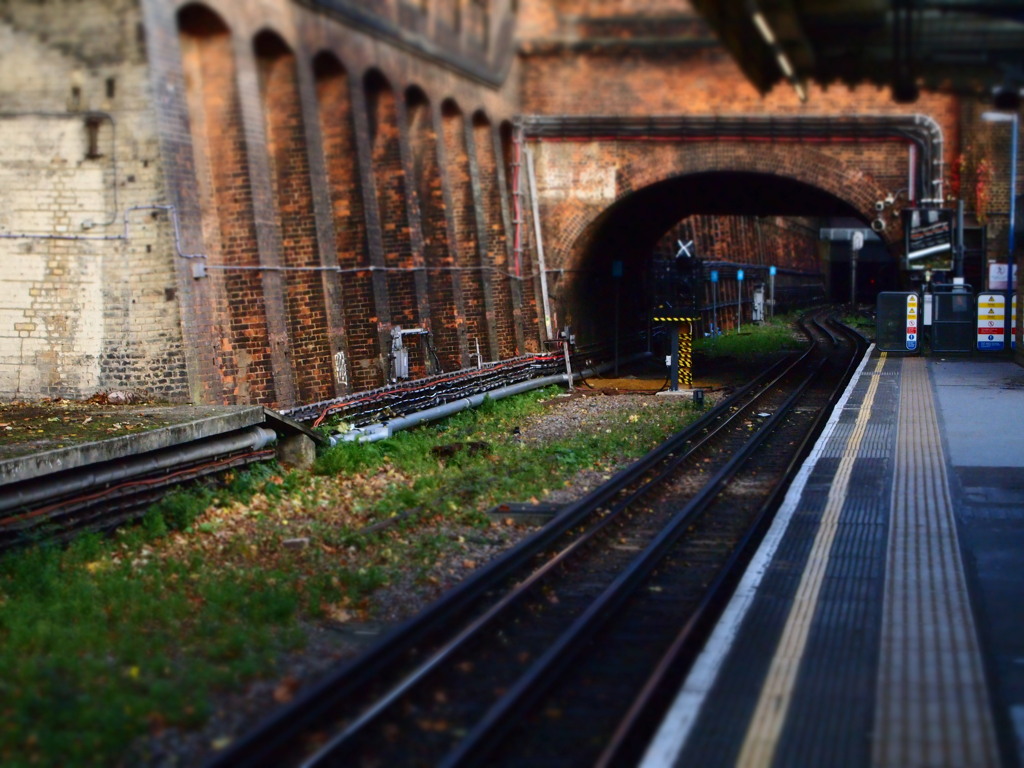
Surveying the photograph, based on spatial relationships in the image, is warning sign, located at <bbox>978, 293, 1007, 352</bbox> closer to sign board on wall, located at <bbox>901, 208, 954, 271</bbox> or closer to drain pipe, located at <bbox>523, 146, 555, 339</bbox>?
sign board on wall, located at <bbox>901, 208, 954, 271</bbox>

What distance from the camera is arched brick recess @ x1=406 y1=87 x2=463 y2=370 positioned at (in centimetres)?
2286

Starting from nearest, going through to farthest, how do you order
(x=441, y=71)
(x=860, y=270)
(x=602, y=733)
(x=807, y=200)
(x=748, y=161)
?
1. (x=602, y=733)
2. (x=441, y=71)
3. (x=748, y=161)
4. (x=807, y=200)
5. (x=860, y=270)

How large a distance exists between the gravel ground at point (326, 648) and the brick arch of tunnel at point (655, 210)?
13750mm

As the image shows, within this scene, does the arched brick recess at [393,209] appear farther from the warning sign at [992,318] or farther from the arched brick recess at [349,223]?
the warning sign at [992,318]

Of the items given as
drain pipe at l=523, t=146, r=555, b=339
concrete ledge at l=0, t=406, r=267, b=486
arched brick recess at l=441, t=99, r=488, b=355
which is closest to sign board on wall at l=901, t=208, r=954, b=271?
drain pipe at l=523, t=146, r=555, b=339

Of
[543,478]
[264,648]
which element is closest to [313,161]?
[543,478]

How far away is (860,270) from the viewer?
74.1 m

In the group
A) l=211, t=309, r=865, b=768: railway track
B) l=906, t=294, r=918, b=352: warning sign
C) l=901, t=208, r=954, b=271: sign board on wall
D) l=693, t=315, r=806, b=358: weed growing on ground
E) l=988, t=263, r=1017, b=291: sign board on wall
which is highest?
l=901, t=208, r=954, b=271: sign board on wall

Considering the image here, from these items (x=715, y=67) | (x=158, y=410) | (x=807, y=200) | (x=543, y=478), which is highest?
(x=715, y=67)

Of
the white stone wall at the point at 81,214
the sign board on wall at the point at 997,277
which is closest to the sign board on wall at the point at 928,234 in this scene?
the sign board on wall at the point at 997,277

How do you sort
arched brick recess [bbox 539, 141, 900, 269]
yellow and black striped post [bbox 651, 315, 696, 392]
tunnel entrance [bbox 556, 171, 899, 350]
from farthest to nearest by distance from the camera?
1. tunnel entrance [bbox 556, 171, 899, 350]
2. arched brick recess [bbox 539, 141, 900, 269]
3. yellow and black striped post [bbox 651, 315, 696, 392]

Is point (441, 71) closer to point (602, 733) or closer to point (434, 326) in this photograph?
point (434, 326)

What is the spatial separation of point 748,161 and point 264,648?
19.9 metres

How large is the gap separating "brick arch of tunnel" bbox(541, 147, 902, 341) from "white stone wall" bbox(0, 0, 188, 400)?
12.4 m
